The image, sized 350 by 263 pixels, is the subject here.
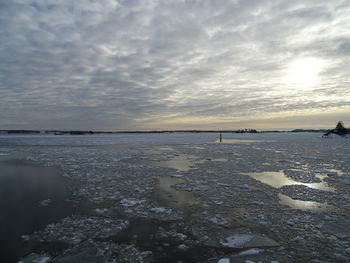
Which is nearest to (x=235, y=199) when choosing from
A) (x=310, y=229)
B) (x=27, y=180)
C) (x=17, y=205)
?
(x=310, y=229)

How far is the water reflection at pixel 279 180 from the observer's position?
283 inches

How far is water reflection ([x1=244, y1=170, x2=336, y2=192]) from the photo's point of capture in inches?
283

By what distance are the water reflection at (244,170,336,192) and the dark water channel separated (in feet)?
21.1

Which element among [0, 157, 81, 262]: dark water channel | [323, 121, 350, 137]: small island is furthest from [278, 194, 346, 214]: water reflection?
[323, 121, 350, 137]: small island

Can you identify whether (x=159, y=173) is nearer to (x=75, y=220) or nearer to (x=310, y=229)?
(x=75, y=220)

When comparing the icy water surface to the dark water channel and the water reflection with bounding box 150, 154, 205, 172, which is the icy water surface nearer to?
the dark water channel

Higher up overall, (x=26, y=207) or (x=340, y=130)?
(x=340, y=130)

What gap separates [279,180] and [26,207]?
8.01 m

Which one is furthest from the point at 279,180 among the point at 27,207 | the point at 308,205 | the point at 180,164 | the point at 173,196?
the point at 27,207

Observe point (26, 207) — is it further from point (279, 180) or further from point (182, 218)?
point (279, 180)

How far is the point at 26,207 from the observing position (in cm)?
507

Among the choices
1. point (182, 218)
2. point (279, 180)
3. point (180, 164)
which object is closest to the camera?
point (182, 218)

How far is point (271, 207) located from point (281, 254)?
2.10m

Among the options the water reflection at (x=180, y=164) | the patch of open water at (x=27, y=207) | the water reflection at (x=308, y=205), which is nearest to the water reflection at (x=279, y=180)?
the water reflection at (x=308, y=205)
